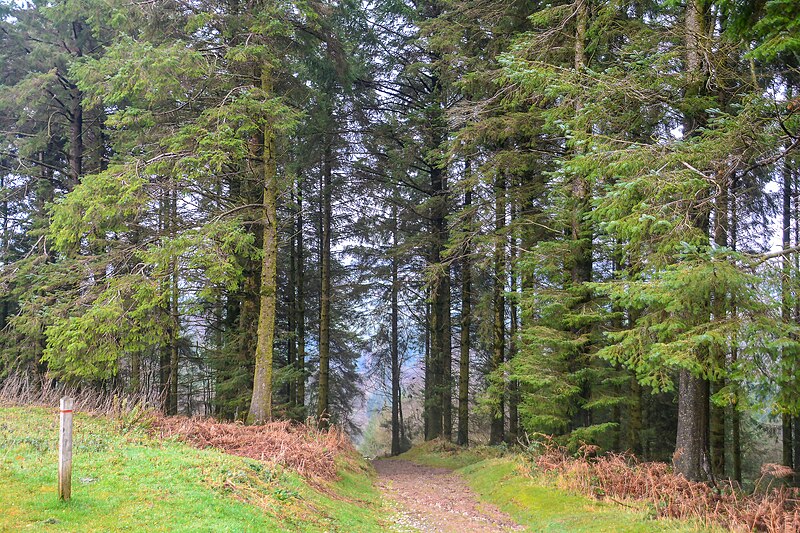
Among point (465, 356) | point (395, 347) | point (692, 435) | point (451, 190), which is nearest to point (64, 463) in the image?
point (692, 435)

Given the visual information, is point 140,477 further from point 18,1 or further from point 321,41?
point 18,1

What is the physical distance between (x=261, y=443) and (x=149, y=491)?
3850mm

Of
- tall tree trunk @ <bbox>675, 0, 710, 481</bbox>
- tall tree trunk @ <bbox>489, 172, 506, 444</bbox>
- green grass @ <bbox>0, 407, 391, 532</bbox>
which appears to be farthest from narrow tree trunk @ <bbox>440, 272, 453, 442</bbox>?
tall tree trunk @ <bbox>675, 0, 710, 481</bbox>

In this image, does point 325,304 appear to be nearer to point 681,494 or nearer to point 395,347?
point 395,347

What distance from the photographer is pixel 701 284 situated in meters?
5.56

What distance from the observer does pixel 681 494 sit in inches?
267

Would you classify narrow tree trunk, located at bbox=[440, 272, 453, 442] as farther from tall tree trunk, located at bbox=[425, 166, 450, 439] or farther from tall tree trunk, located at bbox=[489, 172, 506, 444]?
tall tree trunk, located at bbox=[489, 172, 506, 444]

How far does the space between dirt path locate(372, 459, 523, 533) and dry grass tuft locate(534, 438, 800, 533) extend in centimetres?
151

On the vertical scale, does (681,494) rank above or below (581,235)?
below

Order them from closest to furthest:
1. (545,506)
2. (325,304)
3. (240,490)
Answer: (240,490)
(545,506)
(325,304)

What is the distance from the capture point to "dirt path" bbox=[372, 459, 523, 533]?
24.9 feet

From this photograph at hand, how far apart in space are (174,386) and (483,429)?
1604cm

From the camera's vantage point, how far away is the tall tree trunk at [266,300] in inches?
448

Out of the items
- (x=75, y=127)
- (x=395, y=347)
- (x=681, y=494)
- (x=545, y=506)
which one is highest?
(x=75, y=127)
